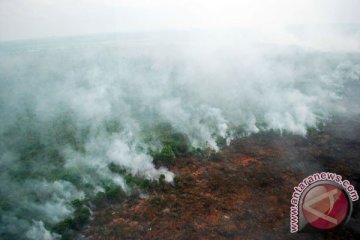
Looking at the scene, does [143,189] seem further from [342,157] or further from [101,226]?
[342,157]

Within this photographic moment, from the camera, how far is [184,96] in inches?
1110

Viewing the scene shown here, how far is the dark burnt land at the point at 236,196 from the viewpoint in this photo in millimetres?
11031

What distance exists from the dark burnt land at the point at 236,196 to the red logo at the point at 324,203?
1685mm

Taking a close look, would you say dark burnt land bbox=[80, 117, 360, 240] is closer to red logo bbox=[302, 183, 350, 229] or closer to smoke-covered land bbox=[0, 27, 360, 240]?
smoke-covered land bbox=[0, 27, 360, 240]

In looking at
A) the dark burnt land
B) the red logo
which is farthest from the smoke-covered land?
the red logo

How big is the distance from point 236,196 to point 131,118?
515 inches

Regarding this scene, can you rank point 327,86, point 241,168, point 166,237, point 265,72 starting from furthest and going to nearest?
point 265,72, point 327,86, point 241,168, point 166,237

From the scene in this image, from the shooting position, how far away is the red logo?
8.80 m

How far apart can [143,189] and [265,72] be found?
2415cm

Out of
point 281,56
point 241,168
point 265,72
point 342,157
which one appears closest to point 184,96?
point 265,72

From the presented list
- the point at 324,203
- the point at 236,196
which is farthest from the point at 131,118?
the point at 324,203

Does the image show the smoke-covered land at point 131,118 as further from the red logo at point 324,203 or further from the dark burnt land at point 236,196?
the red logo at point 324,203

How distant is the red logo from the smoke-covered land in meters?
3.97

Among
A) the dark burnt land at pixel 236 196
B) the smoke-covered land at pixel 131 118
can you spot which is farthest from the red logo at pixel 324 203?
the smoke-covered land at pixel 131 118
